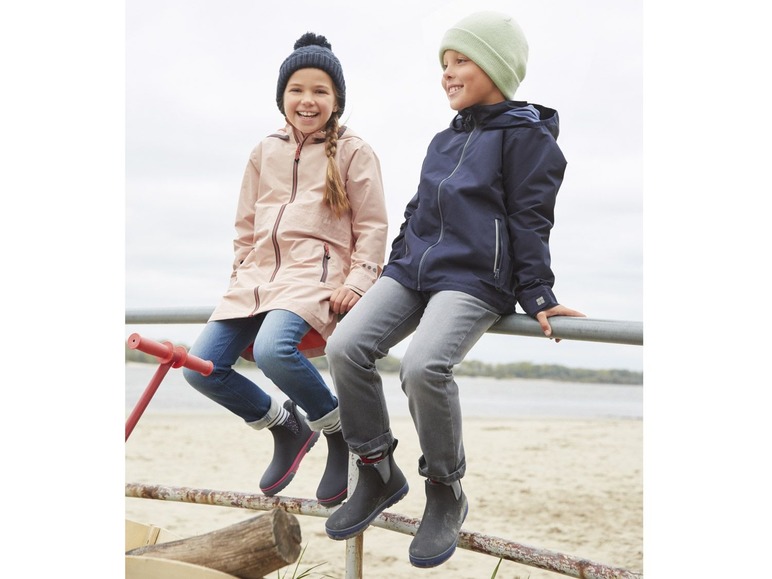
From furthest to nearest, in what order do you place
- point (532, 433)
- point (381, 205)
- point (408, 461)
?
point (532, 433) < point (408, 461) < point (381, 205)

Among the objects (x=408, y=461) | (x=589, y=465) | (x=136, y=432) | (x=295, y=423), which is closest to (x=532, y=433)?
(x=589, y=465)

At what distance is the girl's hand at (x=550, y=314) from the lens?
1559mm

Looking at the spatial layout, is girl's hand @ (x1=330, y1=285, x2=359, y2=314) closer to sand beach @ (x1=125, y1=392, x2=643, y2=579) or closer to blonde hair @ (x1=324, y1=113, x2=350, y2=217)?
blonde hair @ (x1=324, y1=113, x2=350, y2=217)

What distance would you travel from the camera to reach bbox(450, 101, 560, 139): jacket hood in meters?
1.81

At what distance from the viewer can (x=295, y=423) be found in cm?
212

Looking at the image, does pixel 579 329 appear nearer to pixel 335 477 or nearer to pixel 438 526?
pixel 438 526

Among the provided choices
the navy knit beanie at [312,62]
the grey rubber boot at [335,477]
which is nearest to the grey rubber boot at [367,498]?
the grey rubber boot at [335,477]

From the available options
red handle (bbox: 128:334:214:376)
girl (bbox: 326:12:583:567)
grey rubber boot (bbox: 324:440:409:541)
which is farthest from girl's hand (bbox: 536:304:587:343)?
red handle (bbox: 128:334:214:376)

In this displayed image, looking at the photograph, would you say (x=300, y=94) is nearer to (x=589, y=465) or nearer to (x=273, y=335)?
(x=273, y=335)

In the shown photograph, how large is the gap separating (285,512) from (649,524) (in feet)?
2.59

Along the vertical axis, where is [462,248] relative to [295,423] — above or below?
above

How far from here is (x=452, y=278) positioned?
169 centimetres

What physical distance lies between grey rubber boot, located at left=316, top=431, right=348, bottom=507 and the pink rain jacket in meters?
0.24

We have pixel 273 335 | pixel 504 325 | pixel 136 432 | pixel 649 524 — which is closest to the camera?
pixel 649 524
